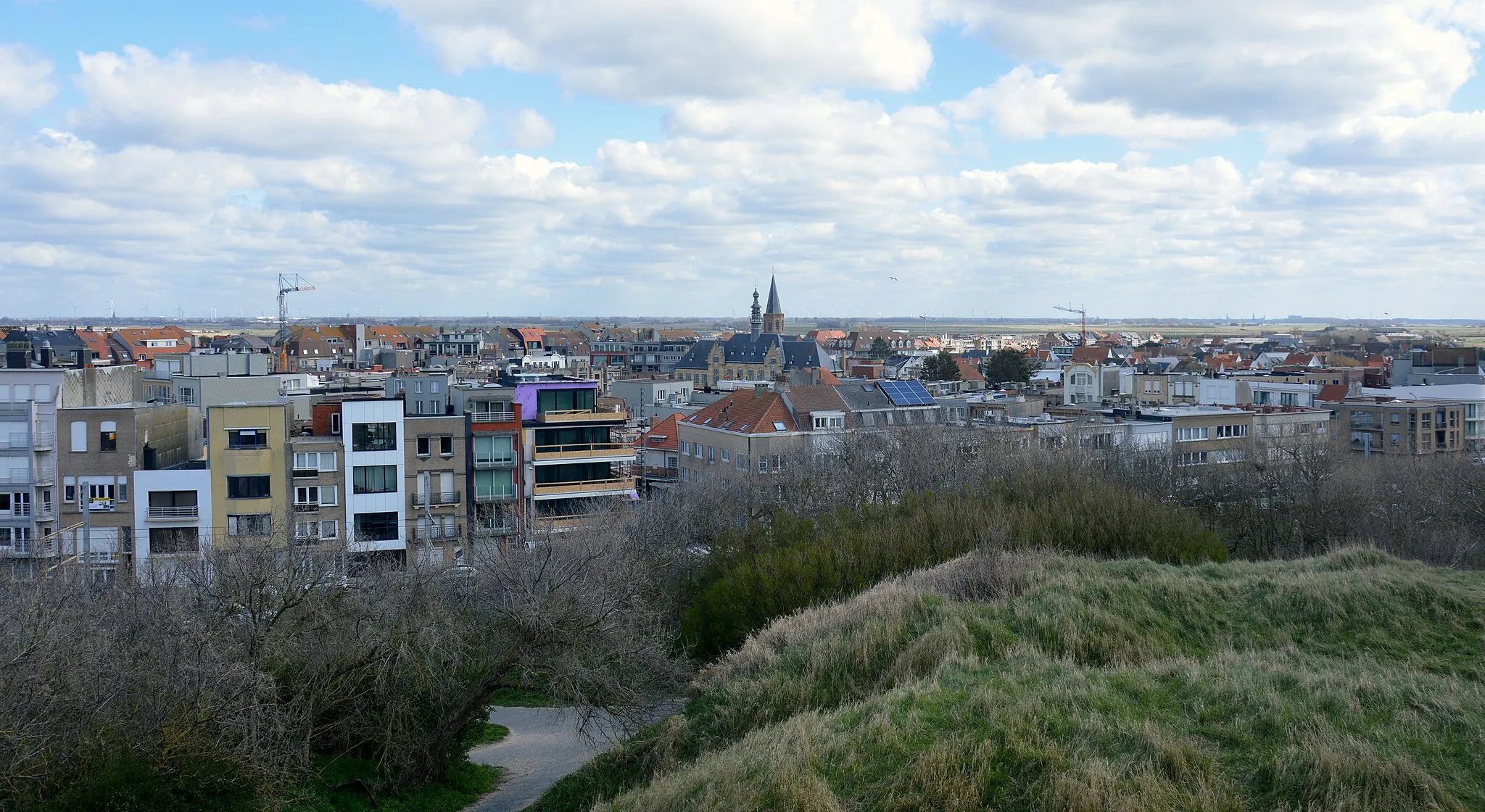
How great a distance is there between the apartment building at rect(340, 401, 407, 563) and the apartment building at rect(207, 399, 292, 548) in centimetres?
190

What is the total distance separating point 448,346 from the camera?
121m

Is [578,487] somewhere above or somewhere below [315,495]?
below

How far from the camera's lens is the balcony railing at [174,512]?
1251 inches

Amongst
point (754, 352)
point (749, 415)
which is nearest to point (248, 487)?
point (749, 415)

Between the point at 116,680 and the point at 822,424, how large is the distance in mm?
33825

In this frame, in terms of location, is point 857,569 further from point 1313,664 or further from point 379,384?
point 379,384

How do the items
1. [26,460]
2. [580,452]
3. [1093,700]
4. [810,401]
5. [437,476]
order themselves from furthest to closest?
[810,401], [580,452], [437,476], [26,460], [1093,700]

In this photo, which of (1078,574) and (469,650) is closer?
(469,650)

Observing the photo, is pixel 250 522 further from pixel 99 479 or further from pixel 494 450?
pixel 494 450

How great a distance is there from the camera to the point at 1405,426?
174 ft

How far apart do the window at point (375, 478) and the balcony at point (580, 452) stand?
4.95 meters

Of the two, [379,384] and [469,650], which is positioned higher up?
[379,384]

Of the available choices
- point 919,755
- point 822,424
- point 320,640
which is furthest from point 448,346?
point 919,755

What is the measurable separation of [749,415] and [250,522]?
19904 mm
